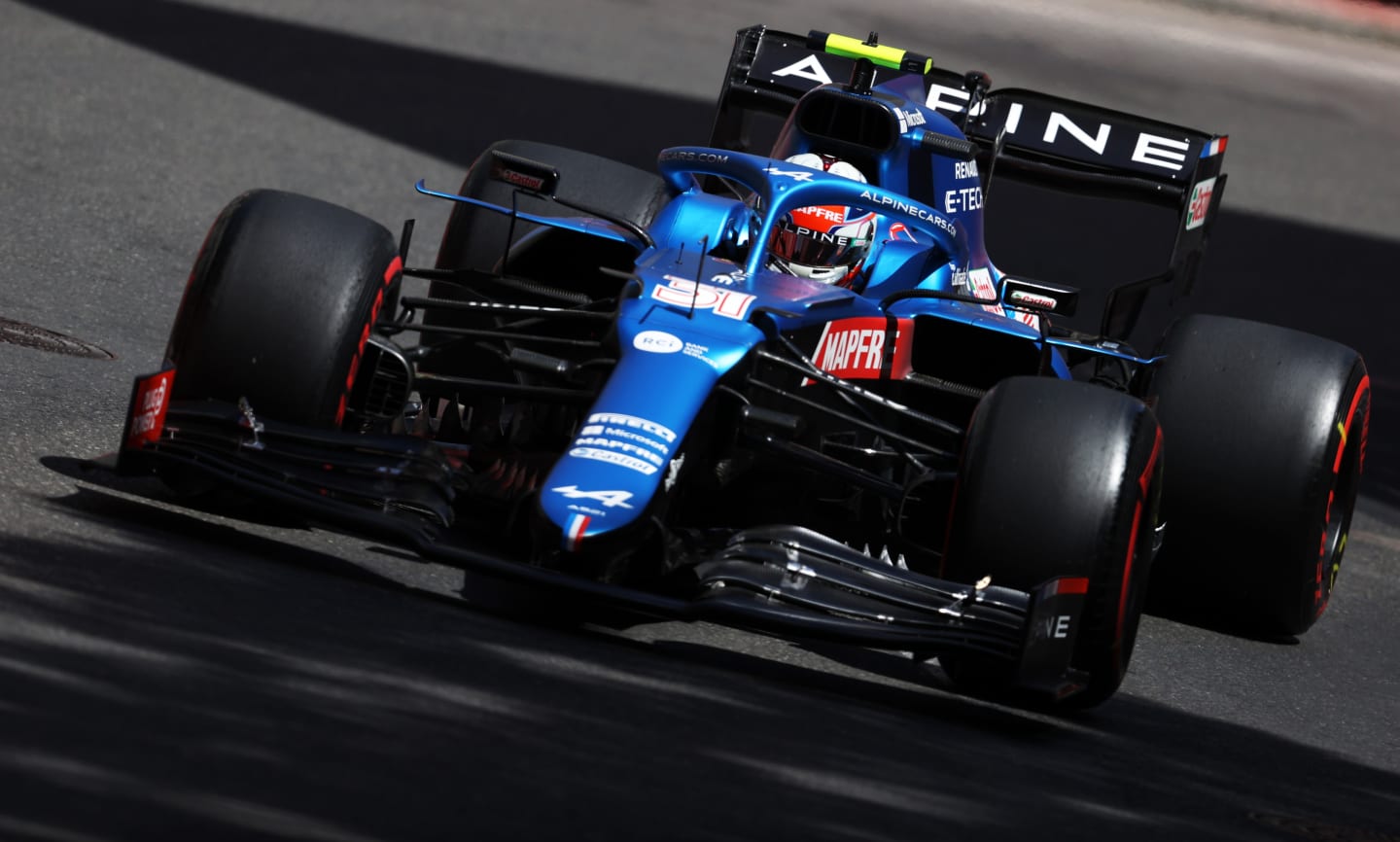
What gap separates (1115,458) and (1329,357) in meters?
1.71

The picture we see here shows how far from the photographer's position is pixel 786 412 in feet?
22.4

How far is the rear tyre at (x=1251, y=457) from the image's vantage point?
7250mm

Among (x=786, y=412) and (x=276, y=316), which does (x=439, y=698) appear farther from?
(x=786, y=412)

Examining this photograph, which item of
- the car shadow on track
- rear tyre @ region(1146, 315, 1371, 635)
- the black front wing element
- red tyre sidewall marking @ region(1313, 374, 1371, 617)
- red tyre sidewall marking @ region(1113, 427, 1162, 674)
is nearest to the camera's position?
the car shadow on track

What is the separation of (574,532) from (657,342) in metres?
0.78

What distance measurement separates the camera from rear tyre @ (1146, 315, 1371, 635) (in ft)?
23.8

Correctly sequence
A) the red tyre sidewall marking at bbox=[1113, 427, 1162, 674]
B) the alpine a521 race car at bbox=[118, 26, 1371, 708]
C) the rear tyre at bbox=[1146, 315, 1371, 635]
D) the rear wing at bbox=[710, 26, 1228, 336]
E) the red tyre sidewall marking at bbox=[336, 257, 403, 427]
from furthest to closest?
the rear wing at bbox=[710, 26, 1228, 336] → the rear tyre at bbox=[1146, 315, 1371, 635] → the red tyre sidewall marking at bbox=[336, 257, 403, 427] → the red tyre sidewall marking at bbox=[1113, 427, 1162, 674] → the alpine a521 race car at bbox=[118, 26, 1371, 708]

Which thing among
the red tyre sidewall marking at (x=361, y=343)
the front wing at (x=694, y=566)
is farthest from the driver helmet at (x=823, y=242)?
the front wing at (x=694, y=566)

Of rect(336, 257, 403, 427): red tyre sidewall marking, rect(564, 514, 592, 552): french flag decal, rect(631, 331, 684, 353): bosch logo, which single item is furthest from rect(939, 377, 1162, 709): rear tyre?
rect(336, 257, 403, 427): red tyre sidewall marking

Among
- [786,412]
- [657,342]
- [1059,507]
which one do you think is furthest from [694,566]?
[1059,507]

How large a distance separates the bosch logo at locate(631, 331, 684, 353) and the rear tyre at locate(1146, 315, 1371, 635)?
1.91 metres

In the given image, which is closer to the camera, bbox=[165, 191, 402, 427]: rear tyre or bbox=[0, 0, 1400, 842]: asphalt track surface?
bbox=[0, 0, 1400, 842]: asphalt track surface

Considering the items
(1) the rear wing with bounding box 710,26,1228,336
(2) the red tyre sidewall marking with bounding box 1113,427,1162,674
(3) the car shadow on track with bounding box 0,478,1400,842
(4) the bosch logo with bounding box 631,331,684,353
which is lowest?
(3) the car shadow on track with bounding box 0,478,1400,842

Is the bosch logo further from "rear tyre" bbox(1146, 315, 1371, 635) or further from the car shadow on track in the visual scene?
"rear tyre" bbox(1146, 315, 1371, 635)
